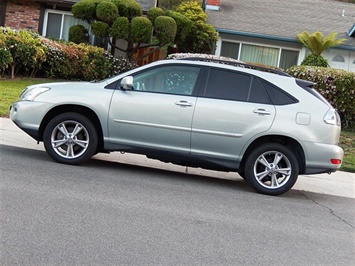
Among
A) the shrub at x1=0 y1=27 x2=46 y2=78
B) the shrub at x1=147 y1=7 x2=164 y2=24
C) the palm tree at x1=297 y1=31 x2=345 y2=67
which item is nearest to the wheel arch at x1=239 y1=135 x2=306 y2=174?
the shrub at x1=0 y1=27 x2=46 y2=78

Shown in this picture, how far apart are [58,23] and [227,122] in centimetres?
1772

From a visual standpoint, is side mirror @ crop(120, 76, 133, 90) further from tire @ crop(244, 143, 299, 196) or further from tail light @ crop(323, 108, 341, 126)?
tail light @ crop(323, 108, 341, 126)

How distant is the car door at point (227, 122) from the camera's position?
8.91 metres

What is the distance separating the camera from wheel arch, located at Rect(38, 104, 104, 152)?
9.26m

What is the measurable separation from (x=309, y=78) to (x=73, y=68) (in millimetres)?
7463

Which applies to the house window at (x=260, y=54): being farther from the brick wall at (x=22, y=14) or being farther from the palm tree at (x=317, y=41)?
the brick wall at (x=22, y=14)

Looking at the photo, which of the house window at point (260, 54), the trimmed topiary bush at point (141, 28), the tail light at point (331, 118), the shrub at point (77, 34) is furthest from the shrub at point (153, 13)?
the tail light at point (331, 118)

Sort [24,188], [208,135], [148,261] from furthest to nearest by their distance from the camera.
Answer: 1. [208,135]
2. [24,188]
3. [148,261]

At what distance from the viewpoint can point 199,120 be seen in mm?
Answer: 8961

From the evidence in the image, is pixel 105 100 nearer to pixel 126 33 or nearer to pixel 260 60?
pixel 126 33

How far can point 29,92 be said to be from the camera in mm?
9406

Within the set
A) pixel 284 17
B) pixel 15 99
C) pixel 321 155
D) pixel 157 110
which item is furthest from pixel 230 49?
pixel 321 155

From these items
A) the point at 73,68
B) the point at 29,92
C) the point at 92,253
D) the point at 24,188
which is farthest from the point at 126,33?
the point at 92,253

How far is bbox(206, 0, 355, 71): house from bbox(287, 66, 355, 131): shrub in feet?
28.1
